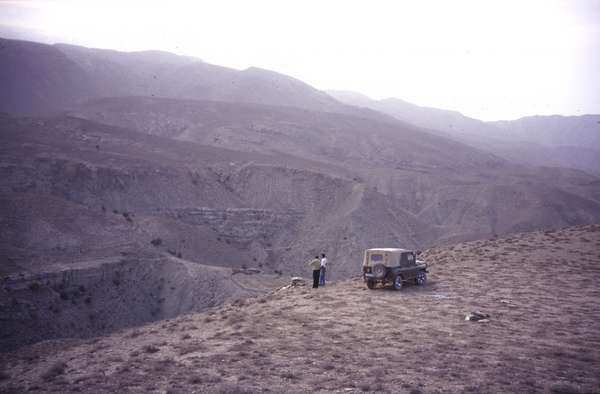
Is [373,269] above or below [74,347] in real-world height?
above

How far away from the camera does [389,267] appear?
21.1 meters

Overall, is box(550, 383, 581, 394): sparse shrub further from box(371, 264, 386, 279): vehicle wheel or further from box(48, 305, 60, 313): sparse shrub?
box(48, 305, 60, 313): sparse shrub

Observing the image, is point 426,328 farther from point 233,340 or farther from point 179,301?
point 179,301

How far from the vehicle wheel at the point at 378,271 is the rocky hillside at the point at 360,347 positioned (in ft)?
2.36

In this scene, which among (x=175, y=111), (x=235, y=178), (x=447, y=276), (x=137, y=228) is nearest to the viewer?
(x=447, y=276)

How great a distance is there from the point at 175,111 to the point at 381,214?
153ft

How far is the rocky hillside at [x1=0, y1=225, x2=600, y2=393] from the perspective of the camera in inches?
448

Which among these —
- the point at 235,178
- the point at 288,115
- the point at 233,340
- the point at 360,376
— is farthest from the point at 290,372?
the point at 288,115

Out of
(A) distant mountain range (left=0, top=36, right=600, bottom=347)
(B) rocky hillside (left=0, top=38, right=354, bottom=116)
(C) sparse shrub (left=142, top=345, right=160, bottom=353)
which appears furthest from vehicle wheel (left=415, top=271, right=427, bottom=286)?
(B) rocky hillside (left=0, top=38, right=354, bottom=116)

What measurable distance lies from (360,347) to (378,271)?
7.63m

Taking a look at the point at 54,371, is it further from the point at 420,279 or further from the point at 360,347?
the point at 420,279

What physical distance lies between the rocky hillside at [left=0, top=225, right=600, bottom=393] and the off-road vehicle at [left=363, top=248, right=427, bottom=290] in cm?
51

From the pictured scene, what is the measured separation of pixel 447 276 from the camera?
2416 cm

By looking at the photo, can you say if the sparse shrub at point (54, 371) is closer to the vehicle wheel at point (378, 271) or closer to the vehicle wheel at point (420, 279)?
the vehicle wheel at point (378, 271)
